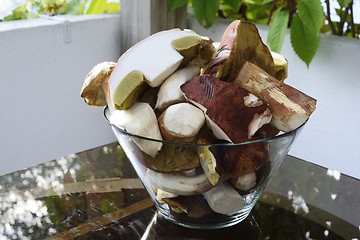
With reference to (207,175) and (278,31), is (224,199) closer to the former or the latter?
(207,175)

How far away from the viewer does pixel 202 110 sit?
2.20ft

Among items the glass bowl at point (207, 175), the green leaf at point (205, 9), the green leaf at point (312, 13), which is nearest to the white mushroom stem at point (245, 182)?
the glass bowl at point (207, 175)

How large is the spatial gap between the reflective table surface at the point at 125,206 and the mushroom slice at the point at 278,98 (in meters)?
0.16

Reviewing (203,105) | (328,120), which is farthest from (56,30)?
(203,105)

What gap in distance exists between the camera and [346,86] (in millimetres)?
1643

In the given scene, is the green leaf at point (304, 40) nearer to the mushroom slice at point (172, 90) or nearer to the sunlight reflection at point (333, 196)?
the sunlight reflection at point (333, 196)

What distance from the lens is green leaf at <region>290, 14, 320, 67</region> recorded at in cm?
163

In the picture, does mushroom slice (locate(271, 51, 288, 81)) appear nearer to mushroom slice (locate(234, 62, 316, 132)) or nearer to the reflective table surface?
mushroom slice (locate(234, 62, 316, 132))

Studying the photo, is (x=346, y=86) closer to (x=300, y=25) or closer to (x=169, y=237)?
(x=300, y=25)

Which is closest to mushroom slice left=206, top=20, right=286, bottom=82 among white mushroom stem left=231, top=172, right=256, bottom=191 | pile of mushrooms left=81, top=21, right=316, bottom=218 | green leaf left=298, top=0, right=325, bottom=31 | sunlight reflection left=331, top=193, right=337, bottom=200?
pile of mushrooms left=81, top=21, right=316, bottom=218

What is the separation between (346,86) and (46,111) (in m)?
0.95

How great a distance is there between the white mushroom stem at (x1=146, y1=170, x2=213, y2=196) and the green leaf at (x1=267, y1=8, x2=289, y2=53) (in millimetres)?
1044

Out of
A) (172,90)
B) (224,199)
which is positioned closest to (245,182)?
(224,199)

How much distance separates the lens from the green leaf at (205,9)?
1.86 m
